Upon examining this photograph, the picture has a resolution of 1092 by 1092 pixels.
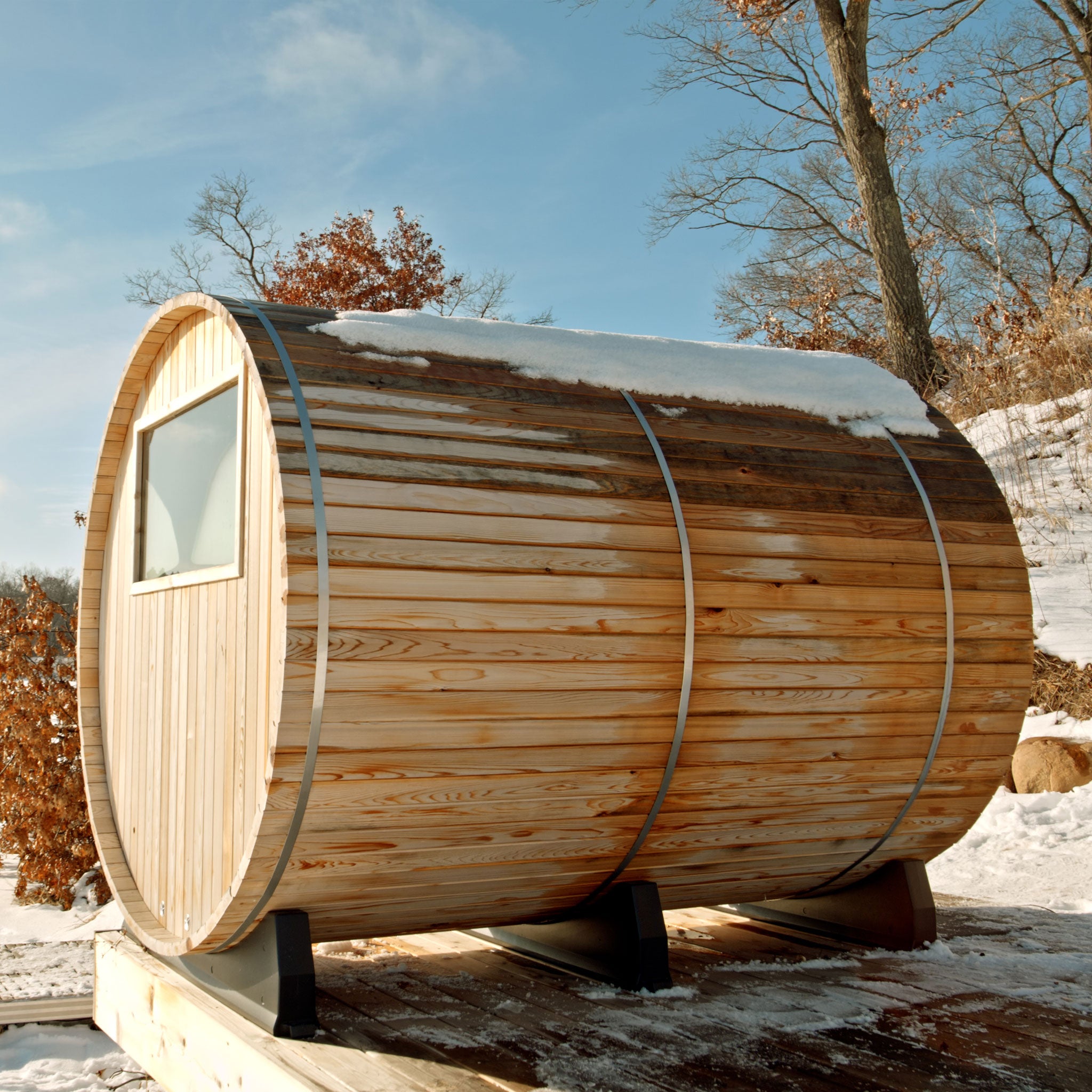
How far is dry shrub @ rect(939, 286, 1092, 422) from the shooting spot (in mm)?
11016

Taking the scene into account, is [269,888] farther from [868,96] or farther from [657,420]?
[868,96]

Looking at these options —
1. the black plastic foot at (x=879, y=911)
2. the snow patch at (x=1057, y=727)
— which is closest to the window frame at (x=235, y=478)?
the black plastic foot at (x=879, y=911)

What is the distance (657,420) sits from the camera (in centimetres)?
372

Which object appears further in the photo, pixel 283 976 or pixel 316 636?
pixel 283 976

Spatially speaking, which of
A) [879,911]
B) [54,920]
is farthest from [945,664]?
[54,920]

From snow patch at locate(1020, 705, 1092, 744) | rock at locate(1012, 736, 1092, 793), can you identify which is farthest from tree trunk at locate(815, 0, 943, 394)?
rock at locate(1012, 736, 1092, 793)

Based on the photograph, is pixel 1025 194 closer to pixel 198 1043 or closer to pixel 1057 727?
pixel 1057 727

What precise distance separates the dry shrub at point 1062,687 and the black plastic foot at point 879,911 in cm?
394

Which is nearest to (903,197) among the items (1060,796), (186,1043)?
(1060,796)

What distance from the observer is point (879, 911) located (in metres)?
4.30

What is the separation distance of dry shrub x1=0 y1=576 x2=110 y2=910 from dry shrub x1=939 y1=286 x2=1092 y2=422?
959cm

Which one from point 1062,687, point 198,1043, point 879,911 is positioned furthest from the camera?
point 1062,687

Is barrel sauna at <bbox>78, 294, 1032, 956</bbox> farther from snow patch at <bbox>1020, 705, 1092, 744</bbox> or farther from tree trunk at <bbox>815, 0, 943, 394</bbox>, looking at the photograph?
tree trunk at <bbox>815, 0, 943, 394</bbox>

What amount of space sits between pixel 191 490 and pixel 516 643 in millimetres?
1540
